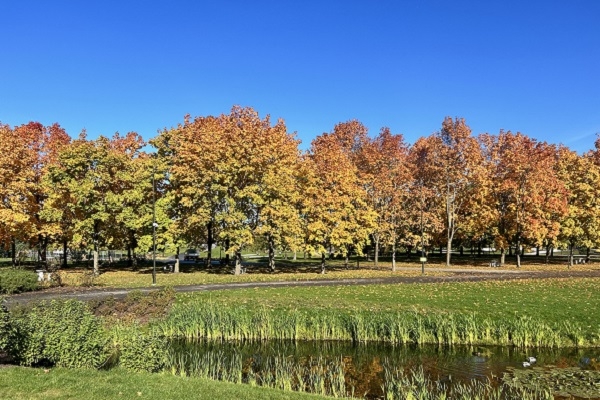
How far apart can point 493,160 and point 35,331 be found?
2125 inches

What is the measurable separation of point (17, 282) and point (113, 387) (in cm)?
2270

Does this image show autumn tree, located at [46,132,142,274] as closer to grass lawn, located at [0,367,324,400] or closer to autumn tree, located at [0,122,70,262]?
autumn tree, located at [0,122,70,262]

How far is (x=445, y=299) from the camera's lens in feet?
82.1

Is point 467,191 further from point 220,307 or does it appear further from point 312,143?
point 220,307

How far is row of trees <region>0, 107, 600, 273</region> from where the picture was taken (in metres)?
41.5

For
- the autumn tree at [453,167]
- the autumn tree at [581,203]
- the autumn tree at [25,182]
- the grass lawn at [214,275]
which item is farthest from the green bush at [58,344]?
the autumn tree at [581,203]

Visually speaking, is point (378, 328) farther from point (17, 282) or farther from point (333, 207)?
point (333, 207)

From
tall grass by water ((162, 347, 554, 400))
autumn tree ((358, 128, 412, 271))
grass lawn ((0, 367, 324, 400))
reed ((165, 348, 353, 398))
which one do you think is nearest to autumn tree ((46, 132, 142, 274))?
autumn tree ((358, 128, 412, 271))

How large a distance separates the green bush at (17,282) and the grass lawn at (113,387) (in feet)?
64.3

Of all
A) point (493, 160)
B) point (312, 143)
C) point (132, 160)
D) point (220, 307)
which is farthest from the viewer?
point (493, 160)

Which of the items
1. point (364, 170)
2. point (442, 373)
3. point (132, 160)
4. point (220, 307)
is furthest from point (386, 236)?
point (442, 373)

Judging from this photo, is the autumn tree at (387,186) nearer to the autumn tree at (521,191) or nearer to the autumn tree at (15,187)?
the autumn tree at (521,191)

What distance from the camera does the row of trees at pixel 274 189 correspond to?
41469mm

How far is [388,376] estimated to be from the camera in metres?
14.3
